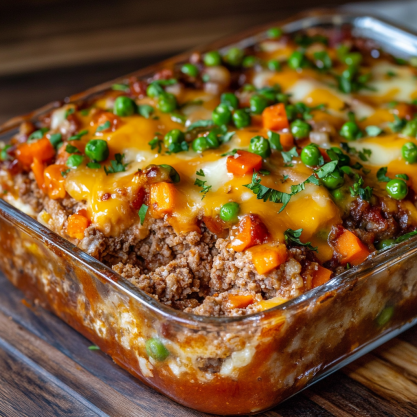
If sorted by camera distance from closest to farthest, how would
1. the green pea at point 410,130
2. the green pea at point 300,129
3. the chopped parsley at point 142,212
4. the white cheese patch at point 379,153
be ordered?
the chopped parsley at point 142,212 → the white cheese patch at point 379,153 → the green pea at point 300,129 → the green pea at point 410,130

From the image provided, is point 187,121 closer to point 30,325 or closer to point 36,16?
point 30,325

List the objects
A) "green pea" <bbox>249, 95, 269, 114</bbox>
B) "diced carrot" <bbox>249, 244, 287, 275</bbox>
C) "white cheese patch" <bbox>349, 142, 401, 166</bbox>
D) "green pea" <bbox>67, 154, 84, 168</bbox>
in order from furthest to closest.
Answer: "green pea" <bbox>249, 95, 269, 114</bbox> < "white cheese patch" <bbox>349, 142, 401, 166</bbox> < "green pea" <bbox>67, 154, 84, 168</bbox> < "diced carrot" <bbox>249, 244, 287, 275</bbox>

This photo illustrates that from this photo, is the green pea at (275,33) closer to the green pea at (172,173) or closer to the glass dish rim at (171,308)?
the green pea at (172,173)

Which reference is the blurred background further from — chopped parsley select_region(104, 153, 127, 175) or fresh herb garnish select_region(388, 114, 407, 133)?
fresh herb garnish select_region(388, 114, 407, 133)

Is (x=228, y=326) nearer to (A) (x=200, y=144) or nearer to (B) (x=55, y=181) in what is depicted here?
(A) (x=200, y=144)

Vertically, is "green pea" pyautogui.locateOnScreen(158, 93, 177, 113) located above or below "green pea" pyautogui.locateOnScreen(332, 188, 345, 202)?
above

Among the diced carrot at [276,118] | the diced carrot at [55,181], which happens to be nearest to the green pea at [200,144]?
the diced carrot at [276,118]

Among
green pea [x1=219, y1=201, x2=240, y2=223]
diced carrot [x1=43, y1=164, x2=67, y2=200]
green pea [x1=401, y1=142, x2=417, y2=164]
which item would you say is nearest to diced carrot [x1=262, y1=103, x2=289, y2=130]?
green pea [x1=401, y1=142, x2=417, y2=164]

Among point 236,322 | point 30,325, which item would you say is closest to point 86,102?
point 30,325
